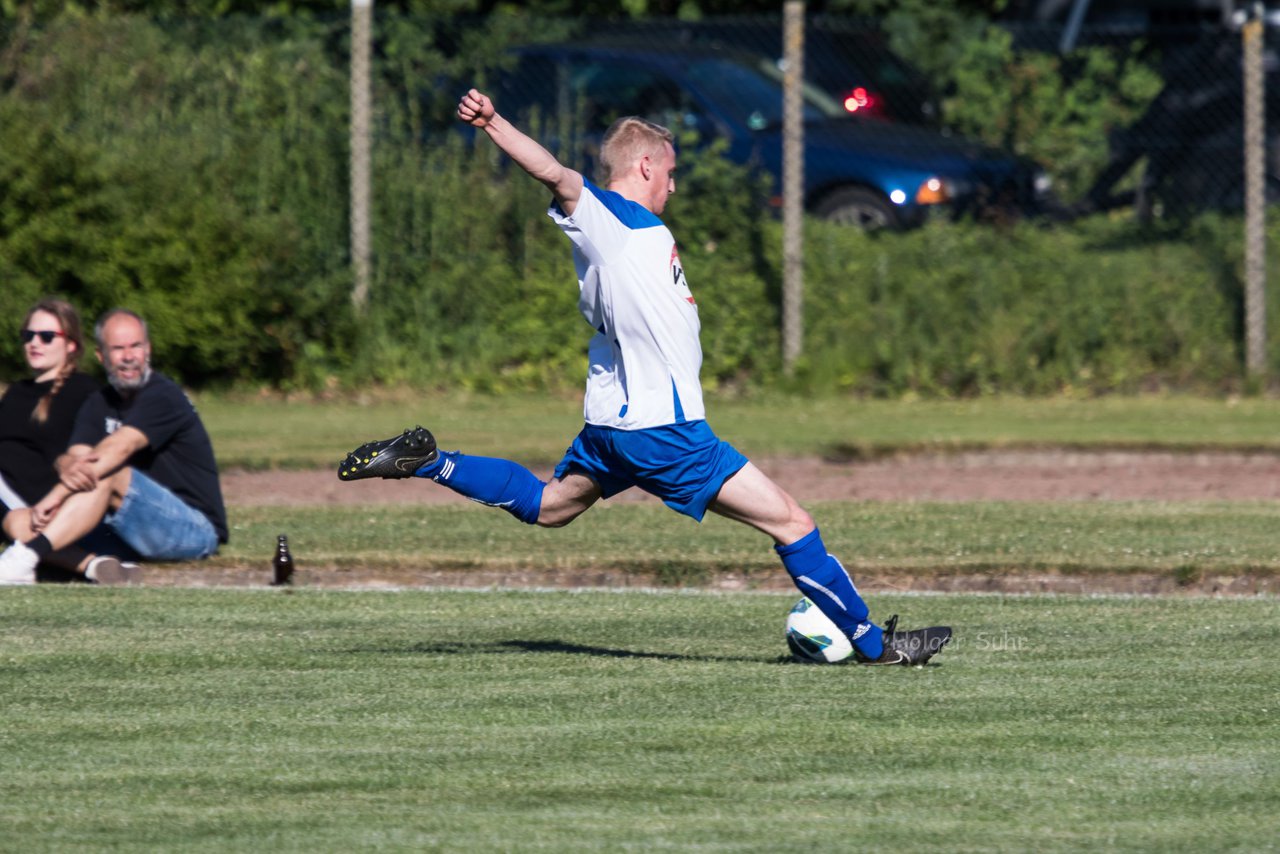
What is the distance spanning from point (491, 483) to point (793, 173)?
921 centimetres

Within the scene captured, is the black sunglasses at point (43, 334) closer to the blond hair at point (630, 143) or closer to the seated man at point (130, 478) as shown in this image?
the seated man at point (130, 478)

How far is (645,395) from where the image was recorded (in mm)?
6305

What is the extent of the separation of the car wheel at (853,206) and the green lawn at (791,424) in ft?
5.07

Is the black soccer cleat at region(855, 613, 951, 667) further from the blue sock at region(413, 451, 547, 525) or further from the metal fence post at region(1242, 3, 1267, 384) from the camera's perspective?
the metal fence post at region(1242, 3, 1267, 384)

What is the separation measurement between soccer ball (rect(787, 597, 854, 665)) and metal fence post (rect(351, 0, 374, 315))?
385 inches

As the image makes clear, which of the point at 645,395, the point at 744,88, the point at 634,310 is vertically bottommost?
the point at 645,395

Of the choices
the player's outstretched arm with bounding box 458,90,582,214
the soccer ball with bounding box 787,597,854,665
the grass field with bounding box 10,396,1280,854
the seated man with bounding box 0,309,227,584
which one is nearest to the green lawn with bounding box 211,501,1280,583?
the grass field with bounding box 10,396,1280,854

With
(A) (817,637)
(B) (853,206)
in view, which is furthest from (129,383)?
(B) (853,206)

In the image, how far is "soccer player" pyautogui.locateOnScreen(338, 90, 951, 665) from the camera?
6.23m

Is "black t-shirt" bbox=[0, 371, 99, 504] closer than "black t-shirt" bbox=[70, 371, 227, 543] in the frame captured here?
No

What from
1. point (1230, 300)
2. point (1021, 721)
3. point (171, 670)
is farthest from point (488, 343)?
point (1021, 721)

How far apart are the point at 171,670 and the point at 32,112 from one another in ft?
33.3

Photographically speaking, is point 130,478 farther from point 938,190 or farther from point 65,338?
point 938,190

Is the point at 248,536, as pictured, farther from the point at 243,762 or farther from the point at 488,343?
the point at 488,343
